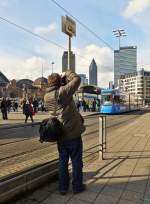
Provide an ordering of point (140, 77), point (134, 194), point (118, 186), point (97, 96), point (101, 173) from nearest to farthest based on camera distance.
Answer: point (134, 194), point (118, 186), point (101, 173), point (97, 96), point (140, 77)

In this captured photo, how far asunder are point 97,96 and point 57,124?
153 feet

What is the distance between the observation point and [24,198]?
5.21m

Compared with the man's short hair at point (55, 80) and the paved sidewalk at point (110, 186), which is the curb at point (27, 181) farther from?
the man's short hair at point (55, 80)

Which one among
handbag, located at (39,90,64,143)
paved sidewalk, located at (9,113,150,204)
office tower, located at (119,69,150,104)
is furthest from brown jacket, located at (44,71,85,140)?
office tower, located at (119,69,150,104)

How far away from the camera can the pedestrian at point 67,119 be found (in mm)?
5352

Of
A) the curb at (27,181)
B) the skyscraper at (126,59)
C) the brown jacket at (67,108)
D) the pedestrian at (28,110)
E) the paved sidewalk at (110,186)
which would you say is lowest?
the paved sidewalk at (110,186)

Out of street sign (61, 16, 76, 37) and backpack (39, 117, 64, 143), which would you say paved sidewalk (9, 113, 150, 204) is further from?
street sign (61, 16, 76, 37)

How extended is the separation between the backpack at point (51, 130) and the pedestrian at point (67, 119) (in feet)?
0.33

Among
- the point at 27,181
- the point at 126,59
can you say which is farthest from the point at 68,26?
the point at 126,59

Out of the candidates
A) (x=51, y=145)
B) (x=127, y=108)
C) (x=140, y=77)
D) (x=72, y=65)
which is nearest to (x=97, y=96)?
(x=127, y=108)

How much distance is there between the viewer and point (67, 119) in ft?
17.6

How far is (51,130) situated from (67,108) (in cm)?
43

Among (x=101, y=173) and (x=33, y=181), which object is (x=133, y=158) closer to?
(x=101, y=173)

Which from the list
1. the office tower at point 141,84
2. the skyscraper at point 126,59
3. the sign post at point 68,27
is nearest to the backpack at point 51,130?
the sign post at point 68,27
